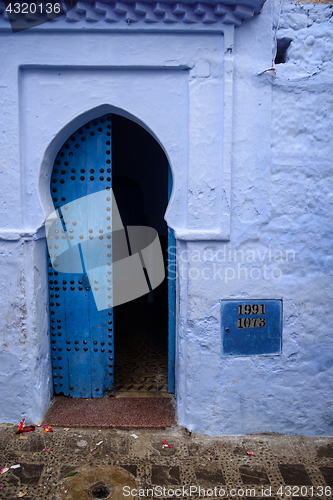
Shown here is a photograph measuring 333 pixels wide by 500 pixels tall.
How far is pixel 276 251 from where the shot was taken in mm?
3270

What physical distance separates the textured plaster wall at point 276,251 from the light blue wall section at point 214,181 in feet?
0.03

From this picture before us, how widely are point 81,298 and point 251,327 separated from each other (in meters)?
1.68

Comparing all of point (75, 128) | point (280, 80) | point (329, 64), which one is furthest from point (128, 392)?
point (329, 64)

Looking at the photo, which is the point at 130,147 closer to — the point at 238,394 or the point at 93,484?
the point at 238,394

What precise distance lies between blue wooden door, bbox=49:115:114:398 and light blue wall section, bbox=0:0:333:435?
0.72 ft

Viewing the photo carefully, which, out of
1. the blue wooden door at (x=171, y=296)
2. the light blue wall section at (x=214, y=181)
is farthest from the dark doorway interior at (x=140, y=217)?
the light blue wall section at (x=214, y=181)

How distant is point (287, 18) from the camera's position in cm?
308

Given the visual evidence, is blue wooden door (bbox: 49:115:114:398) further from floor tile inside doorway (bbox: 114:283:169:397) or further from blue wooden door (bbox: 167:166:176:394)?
blue wooden door (bbox: 167:166:176:394)

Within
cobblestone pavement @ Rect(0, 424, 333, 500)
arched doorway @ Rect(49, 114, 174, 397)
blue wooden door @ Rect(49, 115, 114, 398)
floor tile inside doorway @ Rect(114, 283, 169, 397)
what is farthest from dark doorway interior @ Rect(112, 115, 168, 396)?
cobblestone pavement @ Rect(0, 424, 333, 500)

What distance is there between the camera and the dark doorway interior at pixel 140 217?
14.9 ft

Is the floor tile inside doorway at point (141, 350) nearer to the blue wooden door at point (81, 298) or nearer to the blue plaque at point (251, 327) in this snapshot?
the blue wooden door at point (81, 298)

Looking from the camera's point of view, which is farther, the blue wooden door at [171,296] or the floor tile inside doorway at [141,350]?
the floor tile inside doorway at [141,350]

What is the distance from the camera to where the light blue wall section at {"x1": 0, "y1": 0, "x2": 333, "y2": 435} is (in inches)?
121

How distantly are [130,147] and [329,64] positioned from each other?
524 cm
